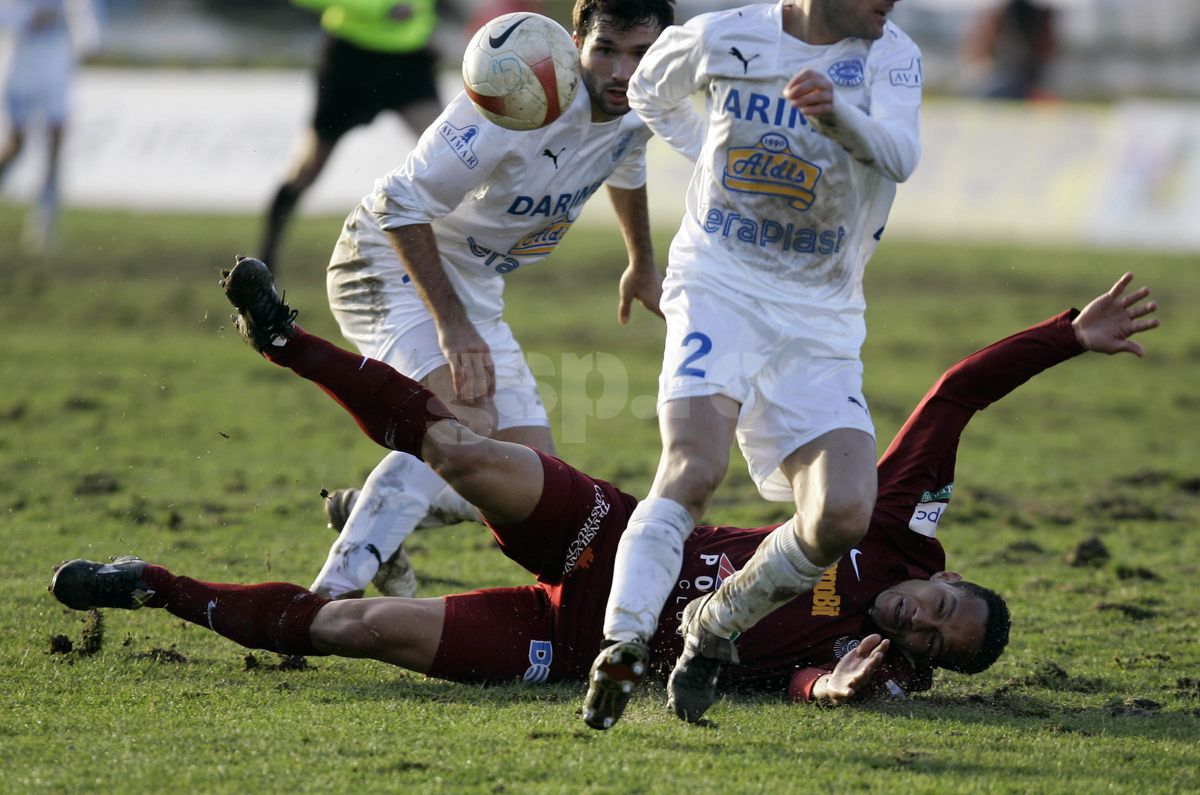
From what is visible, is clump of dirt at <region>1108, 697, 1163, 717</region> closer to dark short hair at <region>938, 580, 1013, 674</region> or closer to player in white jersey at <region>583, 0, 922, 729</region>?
dark short hair at <region>938, 580, 1013, 674</region>

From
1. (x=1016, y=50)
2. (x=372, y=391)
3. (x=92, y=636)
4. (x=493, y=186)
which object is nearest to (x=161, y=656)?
(x=92, y=636)

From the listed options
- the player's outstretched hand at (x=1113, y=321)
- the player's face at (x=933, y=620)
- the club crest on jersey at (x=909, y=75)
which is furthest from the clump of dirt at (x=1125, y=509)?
the club crest on jersey at (x=909, y=75)

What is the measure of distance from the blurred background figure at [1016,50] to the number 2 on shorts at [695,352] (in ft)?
55.0

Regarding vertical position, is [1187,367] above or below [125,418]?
above

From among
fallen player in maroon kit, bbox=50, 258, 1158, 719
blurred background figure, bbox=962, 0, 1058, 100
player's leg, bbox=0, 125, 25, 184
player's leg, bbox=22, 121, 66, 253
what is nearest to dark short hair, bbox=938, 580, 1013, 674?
fallen player in maroon kit, bbox=50, 258, 1158, 719

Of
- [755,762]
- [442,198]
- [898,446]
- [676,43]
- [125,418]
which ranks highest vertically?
[676,43]

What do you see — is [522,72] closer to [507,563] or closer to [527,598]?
[527,598]

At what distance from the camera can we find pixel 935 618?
4516 mm

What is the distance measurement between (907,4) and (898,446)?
2351cm

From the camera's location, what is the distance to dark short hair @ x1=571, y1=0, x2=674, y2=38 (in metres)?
5.01

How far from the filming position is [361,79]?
11.1m

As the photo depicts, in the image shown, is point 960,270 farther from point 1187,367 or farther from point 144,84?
point 144,84

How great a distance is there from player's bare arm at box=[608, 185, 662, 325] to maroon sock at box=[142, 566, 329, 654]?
186 cm

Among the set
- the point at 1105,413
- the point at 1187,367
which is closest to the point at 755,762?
the point at 1105,413
